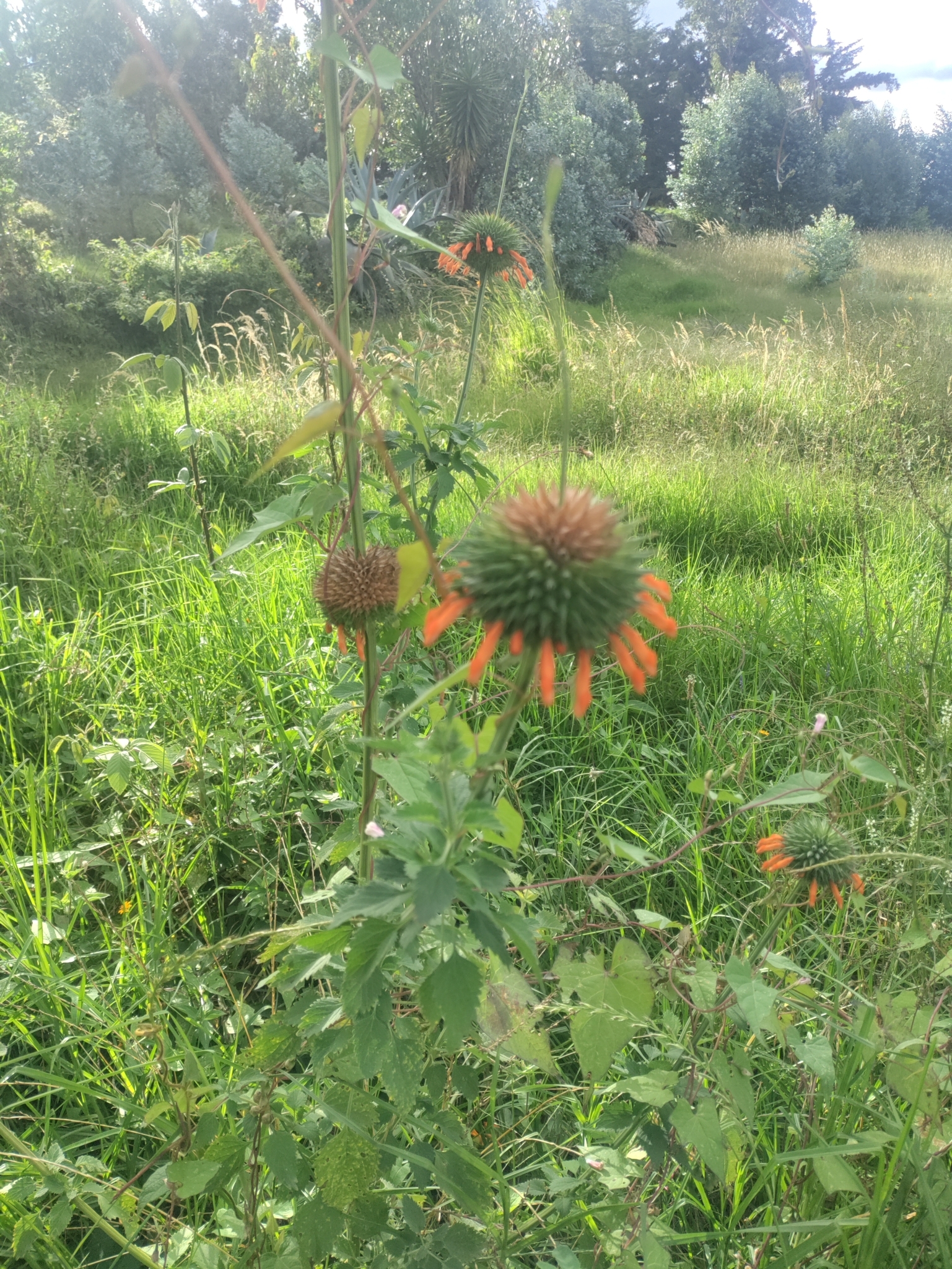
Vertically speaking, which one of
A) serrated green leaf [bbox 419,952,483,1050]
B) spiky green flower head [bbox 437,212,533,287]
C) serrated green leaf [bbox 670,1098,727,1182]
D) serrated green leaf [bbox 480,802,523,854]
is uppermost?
spiky green flower head [bbox 437,212,533,287]

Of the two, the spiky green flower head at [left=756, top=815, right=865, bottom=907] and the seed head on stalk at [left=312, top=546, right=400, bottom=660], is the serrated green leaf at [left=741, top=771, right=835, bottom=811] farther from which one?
the seed head on stalk at [left=312, top=546, right=400, bottom=660]

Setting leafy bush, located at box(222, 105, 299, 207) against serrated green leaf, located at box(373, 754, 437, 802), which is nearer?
serrated green leaf, located at box(373, 754, 437, 802)

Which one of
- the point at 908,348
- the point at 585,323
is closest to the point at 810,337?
the point at 908,348

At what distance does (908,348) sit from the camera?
5.68 metres

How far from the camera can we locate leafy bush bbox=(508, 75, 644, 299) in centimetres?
1174

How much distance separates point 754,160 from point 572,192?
972 cm

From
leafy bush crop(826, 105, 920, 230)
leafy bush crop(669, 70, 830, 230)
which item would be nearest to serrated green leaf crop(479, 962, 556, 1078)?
leafy bush crop(669, 70, 830, 230)

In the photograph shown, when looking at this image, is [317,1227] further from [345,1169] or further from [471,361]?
[471,361]

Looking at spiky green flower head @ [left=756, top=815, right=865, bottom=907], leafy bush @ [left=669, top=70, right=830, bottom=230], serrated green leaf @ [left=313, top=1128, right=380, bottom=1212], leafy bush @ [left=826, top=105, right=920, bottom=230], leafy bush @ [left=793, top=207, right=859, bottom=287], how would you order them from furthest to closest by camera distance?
leafy bush @ [left=826, top=105, right=920, bottom=230] → leafy bush @ [left=669, top=70, right=830, bottom=230] → leafy bush @ [left=793, top=207, right=859, bottom=287] → spiky green flower head @ [left=756, top=815, right=865, bottom=907] → serrated green leaf @ [left=313, top=1128, right=380, bottom=1212]

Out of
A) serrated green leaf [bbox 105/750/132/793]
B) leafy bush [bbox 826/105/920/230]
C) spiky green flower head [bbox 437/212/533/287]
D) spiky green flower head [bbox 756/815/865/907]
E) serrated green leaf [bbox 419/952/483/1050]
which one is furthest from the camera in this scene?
leafy bush [bbox 826/105/920/230]

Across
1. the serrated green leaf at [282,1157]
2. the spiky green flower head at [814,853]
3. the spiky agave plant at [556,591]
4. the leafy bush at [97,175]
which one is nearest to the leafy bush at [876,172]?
the leafy bush at [97,175]

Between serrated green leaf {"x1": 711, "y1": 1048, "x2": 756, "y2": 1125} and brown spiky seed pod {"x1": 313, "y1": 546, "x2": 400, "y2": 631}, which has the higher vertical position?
brown spiky seed pod {"x1": 313, "y1": 546, "x2": 400, "y2": 631}

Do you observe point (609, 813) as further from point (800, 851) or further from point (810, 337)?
point (810, 337)

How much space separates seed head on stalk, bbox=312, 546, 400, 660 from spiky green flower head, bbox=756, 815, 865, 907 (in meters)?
0.60
